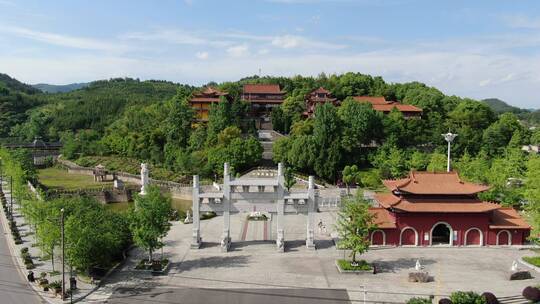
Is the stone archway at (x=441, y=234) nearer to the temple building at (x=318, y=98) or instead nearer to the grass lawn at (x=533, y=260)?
the grass lawn at (x=533, y=260)

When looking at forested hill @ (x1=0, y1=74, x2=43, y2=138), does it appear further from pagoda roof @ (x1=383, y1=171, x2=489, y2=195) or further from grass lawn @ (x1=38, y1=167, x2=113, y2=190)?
pagoda roof @ (x1=383, y1=171, x2=489, y2=195)

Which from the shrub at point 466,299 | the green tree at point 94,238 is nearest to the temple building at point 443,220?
the shrub at point 466,299

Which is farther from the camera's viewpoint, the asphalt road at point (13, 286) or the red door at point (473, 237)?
the red door at point (473, 237)

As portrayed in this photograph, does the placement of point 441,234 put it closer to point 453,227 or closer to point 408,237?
point 453,227

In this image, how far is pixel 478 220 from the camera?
3183 centimetres

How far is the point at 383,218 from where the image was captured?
3275cm

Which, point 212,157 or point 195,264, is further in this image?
point 212,157

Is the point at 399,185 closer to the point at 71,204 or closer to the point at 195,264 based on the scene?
the point at 195,264

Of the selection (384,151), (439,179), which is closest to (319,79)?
(384,151)

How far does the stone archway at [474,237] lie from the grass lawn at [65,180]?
4269cm

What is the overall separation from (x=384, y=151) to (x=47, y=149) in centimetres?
6506

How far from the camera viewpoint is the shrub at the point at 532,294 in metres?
22.5

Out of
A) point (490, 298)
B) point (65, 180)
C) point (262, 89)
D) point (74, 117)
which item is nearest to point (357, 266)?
point (490, 298)

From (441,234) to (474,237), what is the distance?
7.70 ft
